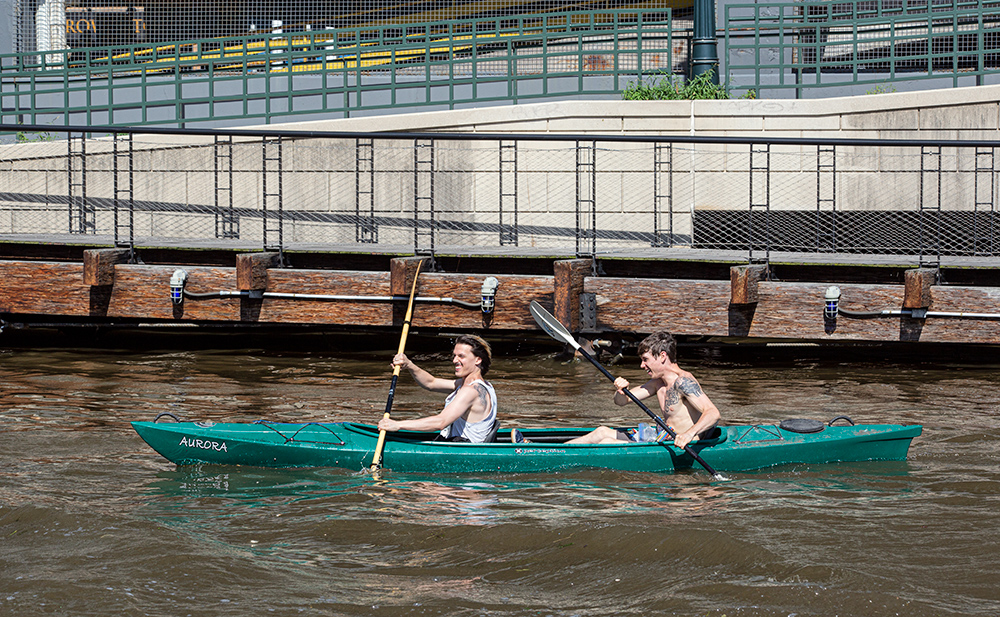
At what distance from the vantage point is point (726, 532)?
6.79 meters

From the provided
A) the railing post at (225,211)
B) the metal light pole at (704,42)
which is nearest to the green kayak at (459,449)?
the railing post at (225,211)

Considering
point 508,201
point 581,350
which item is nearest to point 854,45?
point 508,201

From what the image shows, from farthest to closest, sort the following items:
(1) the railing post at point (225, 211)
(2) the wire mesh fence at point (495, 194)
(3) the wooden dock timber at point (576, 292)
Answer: (1) the railing post at point (225, 211)
(2) the wire mesh fence at point (495, 194)
(3) the wooden dock timber at point (576, 292)

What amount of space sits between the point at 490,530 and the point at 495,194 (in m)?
8.99

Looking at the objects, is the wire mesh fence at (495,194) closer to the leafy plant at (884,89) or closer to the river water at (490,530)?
the leafy plant at (884,89)

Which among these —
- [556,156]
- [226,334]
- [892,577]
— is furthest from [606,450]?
[226,334]

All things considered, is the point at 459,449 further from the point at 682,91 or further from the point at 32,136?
the point at 32,136

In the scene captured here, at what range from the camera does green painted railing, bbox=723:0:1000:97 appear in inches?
662

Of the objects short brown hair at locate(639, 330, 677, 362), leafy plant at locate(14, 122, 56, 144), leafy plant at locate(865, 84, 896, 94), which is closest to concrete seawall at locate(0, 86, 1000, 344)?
leafy plant at locate(865, 84, 896, 94)

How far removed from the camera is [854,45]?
16906 millimetres

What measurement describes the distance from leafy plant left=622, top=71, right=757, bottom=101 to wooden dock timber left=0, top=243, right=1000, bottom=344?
3974 millimetres

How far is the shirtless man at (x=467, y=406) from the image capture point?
8.14 meters

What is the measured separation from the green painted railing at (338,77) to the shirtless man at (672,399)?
30.8 feet

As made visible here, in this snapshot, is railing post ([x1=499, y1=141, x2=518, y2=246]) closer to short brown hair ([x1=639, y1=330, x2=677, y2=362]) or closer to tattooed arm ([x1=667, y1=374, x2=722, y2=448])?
short brown hair ([x1=639, y1=330, x2=677, y2=362])
